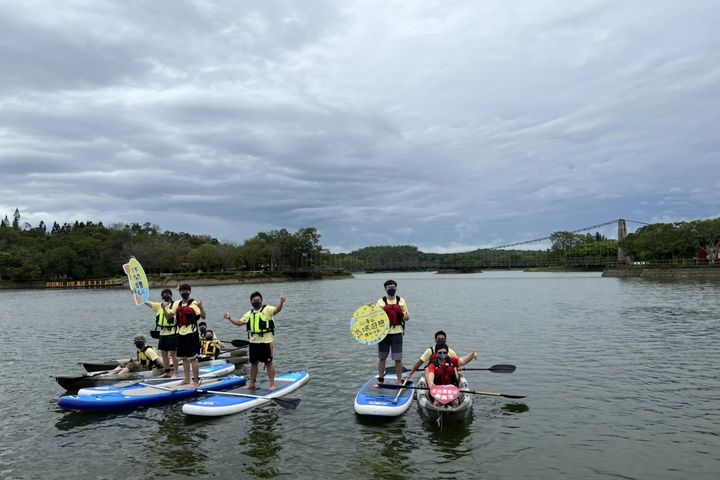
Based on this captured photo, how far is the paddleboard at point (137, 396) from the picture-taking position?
1444 cm

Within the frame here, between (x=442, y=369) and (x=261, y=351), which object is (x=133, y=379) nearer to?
(x=261, y=351)

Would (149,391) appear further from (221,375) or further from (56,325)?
(56,325)

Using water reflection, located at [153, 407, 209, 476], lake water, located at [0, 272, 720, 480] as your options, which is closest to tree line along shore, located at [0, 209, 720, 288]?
lake water, located at [0, 272, 720, 480]

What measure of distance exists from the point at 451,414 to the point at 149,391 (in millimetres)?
8641

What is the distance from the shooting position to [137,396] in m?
14.9

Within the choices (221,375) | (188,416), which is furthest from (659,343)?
(188,416)

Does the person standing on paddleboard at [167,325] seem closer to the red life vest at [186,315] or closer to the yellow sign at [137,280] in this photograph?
the yellow sign at [137,280]

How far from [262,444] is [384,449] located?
2.85 metres

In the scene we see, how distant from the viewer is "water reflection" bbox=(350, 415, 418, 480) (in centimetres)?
1064

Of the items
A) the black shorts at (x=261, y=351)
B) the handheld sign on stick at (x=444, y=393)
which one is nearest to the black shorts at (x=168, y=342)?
the black shorts at (x=261, y=351)

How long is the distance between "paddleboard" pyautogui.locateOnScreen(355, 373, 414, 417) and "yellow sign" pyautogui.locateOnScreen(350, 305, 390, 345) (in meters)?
1.46

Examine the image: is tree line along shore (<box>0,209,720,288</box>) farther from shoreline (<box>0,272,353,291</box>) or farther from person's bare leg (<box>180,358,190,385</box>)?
person's bare leg (<box>180,358,190,385</box>)

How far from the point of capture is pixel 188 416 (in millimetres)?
13930

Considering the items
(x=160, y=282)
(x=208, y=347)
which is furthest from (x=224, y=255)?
(x=208, y=347)
